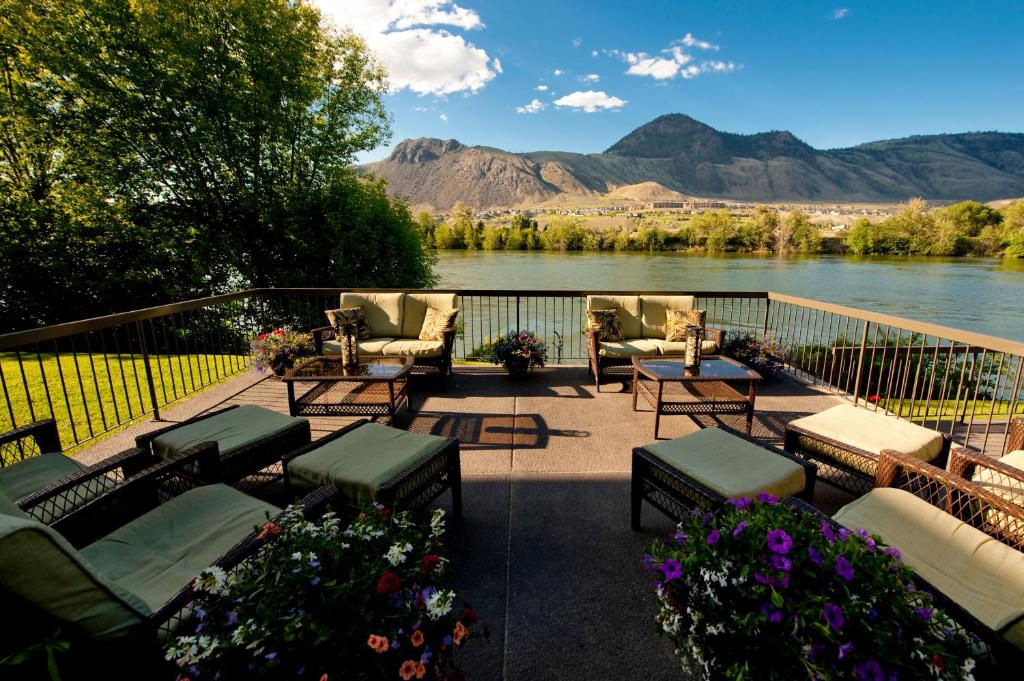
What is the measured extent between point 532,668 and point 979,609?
1332 mm

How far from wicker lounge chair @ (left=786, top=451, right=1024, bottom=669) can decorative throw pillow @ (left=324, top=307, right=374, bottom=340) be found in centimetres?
420

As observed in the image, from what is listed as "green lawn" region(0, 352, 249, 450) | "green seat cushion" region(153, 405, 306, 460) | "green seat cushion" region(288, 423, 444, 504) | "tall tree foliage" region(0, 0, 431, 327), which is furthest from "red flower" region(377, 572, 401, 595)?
"tall tree foliage" region(0, 0, 431, 327)

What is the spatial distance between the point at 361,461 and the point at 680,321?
3.81 meters

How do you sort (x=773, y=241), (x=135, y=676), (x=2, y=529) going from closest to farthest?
(x=2, y=529)
(x=135, y=676)
(x=773, y=241)

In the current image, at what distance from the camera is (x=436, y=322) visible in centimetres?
480

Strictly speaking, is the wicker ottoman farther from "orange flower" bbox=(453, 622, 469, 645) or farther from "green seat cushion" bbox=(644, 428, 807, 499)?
"orange flower" bbox=(453, 622, 469, 645)

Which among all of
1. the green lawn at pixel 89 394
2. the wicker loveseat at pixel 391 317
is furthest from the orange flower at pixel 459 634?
the wicker loveseat at pixel 391 317

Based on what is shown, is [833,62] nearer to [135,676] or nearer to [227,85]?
[227,85]

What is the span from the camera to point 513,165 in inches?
4857

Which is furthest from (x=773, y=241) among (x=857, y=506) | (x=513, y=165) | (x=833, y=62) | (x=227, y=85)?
(x=513, y=165)

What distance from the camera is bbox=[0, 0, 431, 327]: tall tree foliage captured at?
826cm

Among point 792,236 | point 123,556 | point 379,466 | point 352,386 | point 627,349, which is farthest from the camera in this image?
point 792,236

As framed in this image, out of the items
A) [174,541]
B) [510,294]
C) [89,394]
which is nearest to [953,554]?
[174,541]

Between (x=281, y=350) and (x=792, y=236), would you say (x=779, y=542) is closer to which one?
(x=281, y=350)
